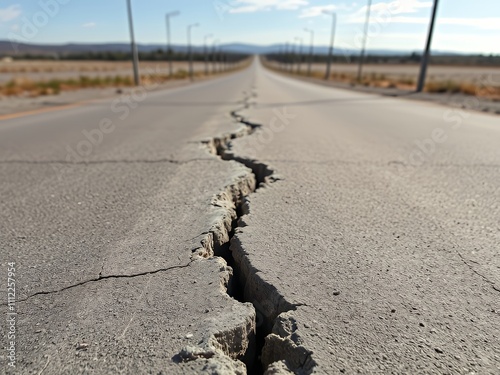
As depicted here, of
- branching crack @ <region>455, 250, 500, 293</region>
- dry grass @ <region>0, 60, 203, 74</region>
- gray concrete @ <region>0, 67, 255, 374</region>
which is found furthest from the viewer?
dry grass @ <region>0, 60, 203, 74</region>

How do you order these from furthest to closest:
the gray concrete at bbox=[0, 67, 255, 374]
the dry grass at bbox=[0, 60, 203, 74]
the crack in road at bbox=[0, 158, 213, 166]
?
the dry grass at bbox=[0, 60, 203, 74]
the crack in road at bbox=[0, 158, 213, 166]
the gray concrete at bbox=[0, 67, 255, 374]

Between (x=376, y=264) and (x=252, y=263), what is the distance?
0.68 m

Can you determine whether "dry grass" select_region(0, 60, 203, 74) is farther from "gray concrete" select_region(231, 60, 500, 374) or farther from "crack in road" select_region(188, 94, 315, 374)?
"gray concrete" select_region(231, 60, 500, 374)

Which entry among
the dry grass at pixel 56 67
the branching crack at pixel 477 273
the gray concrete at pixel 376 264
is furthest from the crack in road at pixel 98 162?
the dry grass at pixel 56 67

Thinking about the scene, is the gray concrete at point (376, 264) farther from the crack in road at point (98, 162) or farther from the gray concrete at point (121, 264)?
the crack in road at point (98, 162)

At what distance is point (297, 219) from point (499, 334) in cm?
137

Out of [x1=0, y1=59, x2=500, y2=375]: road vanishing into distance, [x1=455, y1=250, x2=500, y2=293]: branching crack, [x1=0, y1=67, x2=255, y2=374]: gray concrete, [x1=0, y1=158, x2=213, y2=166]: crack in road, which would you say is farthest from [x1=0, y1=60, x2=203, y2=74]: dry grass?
[x1=455, y1=250, x2=500, y2=293]: branching crack

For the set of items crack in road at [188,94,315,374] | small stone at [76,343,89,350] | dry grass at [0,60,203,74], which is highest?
small stone at [76,343,89,350]

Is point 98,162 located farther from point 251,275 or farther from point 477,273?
point 477,273

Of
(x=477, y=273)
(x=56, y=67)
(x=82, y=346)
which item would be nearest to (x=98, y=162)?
(x=82, y=346)

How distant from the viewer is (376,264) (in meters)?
2.07

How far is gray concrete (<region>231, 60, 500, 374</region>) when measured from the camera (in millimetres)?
1441

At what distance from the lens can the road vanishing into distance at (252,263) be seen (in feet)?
Result: 4.69

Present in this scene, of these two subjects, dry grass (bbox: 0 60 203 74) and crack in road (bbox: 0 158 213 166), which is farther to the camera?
dry grass (bbox: 0 60 203 74)
